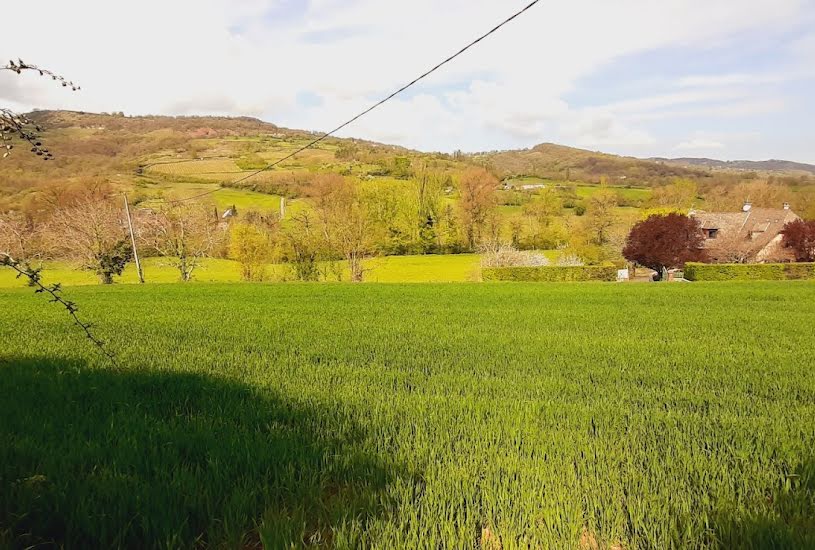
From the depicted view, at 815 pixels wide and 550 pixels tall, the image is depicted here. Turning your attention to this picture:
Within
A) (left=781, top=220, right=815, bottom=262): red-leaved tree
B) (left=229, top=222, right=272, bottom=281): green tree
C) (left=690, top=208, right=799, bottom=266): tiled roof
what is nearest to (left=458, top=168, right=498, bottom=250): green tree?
(left=690, top=208, right=799, bottom=266): tiled roof

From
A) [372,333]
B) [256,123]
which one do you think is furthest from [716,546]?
[256,123]

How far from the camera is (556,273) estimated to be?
1344 inches

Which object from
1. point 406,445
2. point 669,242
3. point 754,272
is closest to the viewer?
point 406,445

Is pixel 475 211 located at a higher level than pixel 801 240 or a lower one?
higher

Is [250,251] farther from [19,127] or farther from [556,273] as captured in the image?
[19,127]

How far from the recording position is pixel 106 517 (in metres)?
2.34

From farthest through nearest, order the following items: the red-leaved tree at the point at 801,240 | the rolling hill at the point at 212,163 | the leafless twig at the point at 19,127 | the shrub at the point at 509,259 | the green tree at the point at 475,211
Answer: the green tree at the point at 475,211
the rolling hill at the point at 212,163
the shrub at the point at 509,259
the red-leaved tree at the point at 801,240
the leafless twig at the point at 19,127

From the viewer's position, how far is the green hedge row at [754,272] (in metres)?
28.9

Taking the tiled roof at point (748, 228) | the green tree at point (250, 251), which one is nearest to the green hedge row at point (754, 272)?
the tiled roof at point (748, 228)

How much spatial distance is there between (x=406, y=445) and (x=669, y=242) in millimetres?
45103

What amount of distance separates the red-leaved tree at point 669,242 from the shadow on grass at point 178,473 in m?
44.9

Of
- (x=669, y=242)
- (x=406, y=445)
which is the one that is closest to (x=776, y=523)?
(x=406, y=445)

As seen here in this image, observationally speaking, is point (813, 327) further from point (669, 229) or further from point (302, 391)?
point (669, 229)

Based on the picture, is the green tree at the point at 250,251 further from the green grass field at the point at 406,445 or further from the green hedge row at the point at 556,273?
the green grass field at the point at 406,445
